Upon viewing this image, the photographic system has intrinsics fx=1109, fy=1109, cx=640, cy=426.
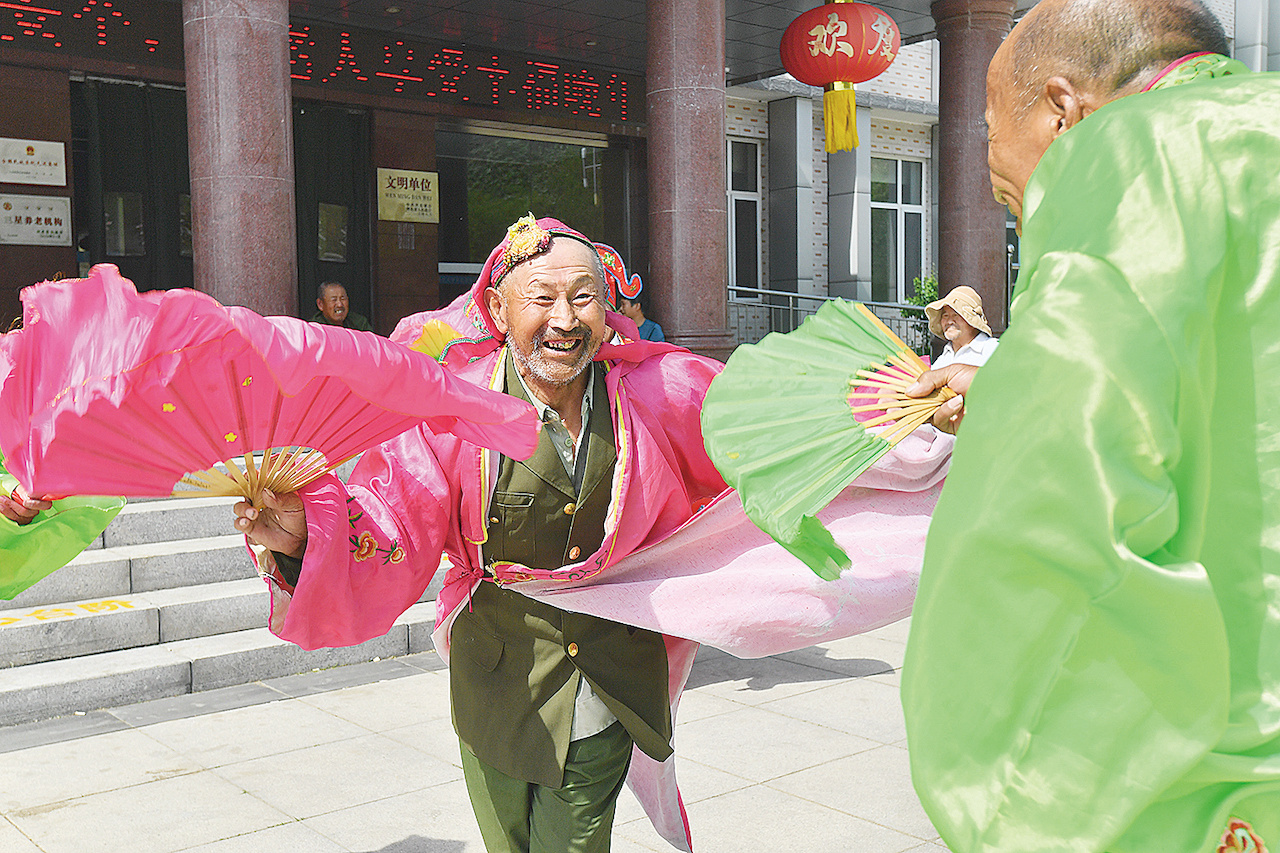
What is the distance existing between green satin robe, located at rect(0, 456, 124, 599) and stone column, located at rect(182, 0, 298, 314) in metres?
4.63

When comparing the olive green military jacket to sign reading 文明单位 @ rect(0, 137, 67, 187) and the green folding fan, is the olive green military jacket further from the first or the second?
sign reading 文明单位 @ rect(0, 137, 67, 187)

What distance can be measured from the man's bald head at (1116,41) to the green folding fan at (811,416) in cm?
62

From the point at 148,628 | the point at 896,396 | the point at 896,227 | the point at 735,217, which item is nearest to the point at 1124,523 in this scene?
the point at 896,396

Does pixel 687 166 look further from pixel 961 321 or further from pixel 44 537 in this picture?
pixel 44 537

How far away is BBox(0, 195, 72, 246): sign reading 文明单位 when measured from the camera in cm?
1016

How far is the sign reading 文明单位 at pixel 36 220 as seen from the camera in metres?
10.2

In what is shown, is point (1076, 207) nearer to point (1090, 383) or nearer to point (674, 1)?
point (1090, 383)

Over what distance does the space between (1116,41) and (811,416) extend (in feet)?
2.49

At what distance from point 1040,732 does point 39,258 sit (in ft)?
37.3

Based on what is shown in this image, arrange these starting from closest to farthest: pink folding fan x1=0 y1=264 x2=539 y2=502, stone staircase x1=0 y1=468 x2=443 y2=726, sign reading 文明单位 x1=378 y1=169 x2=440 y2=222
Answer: pink folding fan x1=0 y1=264 x2=539 y2=502 < stone staircase x1=0 y1=468 x2=443 y2=726 < sign reading 文明单位 x1=378 y1=169 x2=440 y2=222

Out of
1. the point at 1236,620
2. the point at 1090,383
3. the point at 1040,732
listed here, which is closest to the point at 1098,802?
the point at 1040,732

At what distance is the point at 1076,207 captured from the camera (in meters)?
0.85

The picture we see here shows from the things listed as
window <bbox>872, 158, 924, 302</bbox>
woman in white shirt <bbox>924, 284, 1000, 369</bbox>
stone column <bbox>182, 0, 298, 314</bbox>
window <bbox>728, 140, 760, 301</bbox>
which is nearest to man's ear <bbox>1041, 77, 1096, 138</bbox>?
woman in white shirt <bbox>924, 284, 1000, 369</bbox>

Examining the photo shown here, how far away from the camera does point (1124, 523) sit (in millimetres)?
775
